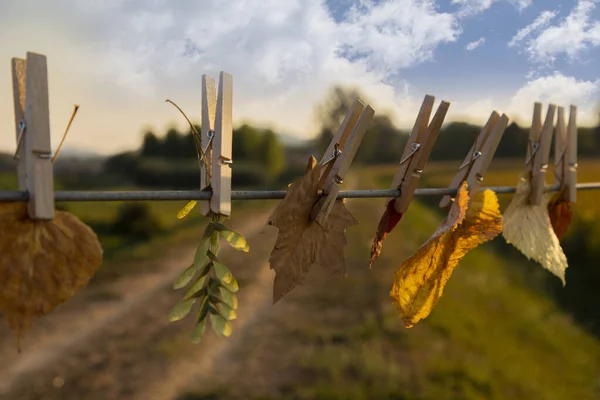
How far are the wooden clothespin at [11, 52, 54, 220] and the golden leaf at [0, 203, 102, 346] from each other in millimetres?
22

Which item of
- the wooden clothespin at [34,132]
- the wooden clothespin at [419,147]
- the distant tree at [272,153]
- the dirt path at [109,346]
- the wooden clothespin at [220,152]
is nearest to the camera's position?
the wooden clothespin at [34,132]

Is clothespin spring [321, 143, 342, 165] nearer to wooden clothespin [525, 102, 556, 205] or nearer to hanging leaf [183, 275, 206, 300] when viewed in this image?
hanging leaf [183, 275, 206, 300]

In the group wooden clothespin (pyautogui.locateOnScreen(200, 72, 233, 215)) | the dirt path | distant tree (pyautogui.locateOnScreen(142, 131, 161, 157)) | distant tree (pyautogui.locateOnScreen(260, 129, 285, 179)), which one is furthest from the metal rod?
distant tree (pyautogui.locateOnScreen(260, 129, 285, 179))

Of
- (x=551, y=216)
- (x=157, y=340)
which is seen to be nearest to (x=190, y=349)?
(x=157, y=340)

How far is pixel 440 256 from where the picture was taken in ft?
2.45

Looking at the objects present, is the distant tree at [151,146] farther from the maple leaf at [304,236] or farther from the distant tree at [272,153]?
the maple leaf at [304,236]

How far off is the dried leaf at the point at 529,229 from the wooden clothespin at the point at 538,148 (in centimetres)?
2

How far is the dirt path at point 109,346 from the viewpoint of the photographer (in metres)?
4.16

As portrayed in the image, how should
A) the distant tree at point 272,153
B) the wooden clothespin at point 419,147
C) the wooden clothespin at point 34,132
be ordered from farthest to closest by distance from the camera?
the distant tree at point 272,153
the wooden clothespin at point 419,147
the wooden clothespin at point 34,132

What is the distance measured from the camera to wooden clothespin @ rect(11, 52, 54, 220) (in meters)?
0.45

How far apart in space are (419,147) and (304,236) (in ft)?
0.75

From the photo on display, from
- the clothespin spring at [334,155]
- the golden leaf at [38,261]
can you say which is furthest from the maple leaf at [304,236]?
the golden leaf at [38,261]

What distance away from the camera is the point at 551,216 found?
40.4 inches

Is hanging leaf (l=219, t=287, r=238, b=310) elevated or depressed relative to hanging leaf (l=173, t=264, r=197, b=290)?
depressed
